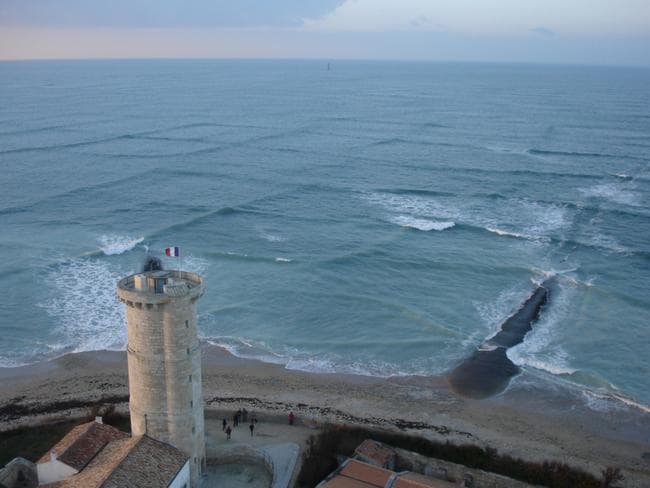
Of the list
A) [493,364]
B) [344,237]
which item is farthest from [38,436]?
[344,237]

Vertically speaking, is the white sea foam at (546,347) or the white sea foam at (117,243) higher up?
the white sea foam at (117,243)

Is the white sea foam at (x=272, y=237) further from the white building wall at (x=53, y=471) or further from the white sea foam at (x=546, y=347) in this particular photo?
the white building wall at (x=53, y=471)

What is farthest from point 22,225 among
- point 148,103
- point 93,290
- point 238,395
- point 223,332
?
point 148,103

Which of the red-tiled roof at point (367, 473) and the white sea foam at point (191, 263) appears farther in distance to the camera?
the white sea foam at point (191, 263)

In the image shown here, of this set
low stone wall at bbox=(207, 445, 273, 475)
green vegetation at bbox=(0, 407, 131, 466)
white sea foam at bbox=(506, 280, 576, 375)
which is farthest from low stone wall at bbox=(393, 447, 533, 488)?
white sea foam at bbox=(506, 280, 576, 375)

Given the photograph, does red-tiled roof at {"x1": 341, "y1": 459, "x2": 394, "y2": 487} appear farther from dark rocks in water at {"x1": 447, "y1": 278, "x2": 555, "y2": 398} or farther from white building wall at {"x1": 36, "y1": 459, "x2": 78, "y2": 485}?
dark rocks in water at {"x1": 447, "y1": 278, "x2": 555, "y2": 398}

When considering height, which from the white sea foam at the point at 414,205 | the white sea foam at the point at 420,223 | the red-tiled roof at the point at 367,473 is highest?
the white sea foam at the point at 414,205

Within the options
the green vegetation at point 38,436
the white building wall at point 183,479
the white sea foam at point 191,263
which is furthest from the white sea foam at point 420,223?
the white building wall at point 183,479

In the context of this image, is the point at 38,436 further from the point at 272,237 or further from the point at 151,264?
the point at 272,237
